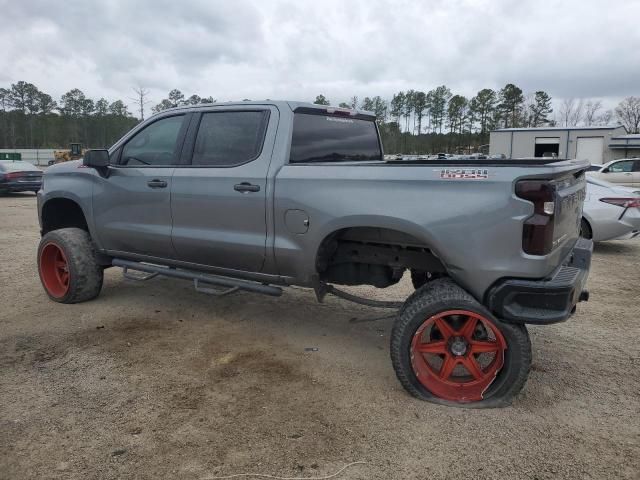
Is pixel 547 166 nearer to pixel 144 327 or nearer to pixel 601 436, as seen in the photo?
pixel 601 436

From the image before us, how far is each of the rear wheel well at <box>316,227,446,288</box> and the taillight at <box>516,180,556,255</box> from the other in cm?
69

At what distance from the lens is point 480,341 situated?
10.9ft

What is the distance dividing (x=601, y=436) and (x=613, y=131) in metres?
45.7

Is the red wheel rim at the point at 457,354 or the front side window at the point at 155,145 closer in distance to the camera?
the red wheel rim at the point at 457,354

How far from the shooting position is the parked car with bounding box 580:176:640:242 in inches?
312

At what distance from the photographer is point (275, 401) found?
3.42 meters

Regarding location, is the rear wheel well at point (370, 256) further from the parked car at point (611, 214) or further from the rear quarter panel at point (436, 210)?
the parked car at point (611, 214)

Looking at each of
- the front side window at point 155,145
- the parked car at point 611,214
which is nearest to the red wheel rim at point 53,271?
the front side window at point 155,145

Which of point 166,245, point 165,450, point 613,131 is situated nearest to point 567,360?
point 165,450

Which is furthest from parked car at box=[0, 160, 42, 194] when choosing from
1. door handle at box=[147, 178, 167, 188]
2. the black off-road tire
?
the black off-road tire

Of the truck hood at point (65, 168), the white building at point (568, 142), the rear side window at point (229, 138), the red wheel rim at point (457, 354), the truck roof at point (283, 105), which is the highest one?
the white building at point (568, 142)

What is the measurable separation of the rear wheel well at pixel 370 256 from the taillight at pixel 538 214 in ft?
2.27

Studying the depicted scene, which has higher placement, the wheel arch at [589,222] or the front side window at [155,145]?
the front side window at [155,145]

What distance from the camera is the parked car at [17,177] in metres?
17.6
